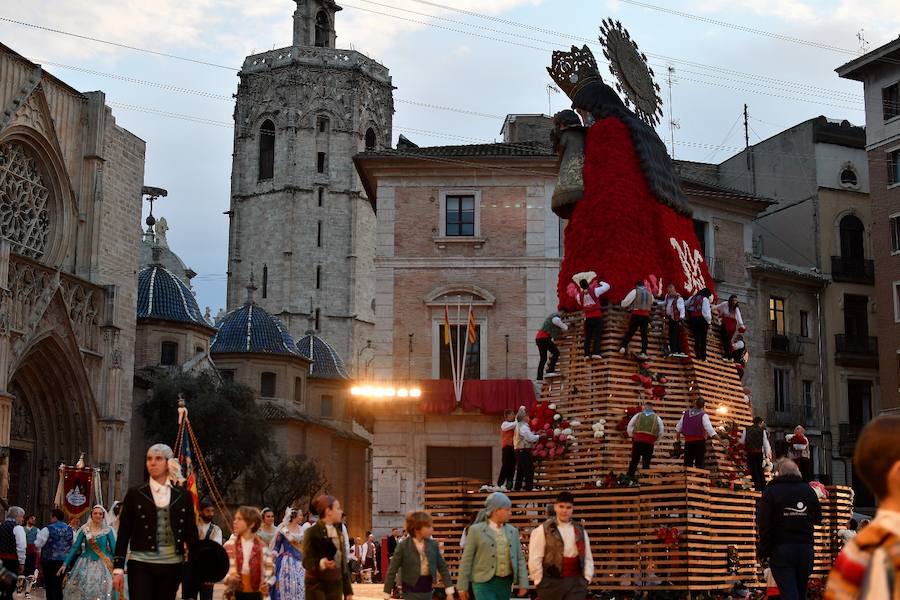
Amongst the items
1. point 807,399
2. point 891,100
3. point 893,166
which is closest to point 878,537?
point 893,166

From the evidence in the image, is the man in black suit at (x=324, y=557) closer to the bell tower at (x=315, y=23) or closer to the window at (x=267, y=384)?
the window at (x=267, y=384)

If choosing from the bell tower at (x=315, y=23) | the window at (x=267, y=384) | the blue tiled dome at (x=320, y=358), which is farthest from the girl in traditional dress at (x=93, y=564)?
the bell tower at (x=315, y=23)

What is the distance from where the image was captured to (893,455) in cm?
460

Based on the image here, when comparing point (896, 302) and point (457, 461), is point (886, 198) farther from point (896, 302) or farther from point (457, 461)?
point (457, 461)

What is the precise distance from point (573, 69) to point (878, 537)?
2046 cm

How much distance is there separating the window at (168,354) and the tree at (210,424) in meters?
4.79

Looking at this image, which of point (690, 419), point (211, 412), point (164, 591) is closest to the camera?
point (164, 591)

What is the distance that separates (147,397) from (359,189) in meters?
37.2

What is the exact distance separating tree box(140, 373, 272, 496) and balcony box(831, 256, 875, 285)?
2547cm

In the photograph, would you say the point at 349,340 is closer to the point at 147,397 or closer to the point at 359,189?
the point at 359,189

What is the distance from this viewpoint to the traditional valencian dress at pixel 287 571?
508 inches

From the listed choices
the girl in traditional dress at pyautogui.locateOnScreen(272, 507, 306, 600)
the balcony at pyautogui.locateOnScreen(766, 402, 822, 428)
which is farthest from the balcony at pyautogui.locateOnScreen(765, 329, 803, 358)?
the girl in traditional dress at pyautogui.locateOnScreen(272, 507, 306, 600)

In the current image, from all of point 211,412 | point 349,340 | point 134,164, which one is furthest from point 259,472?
point 349,340

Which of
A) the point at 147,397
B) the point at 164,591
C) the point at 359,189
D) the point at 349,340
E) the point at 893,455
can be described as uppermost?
the point at 359,189
